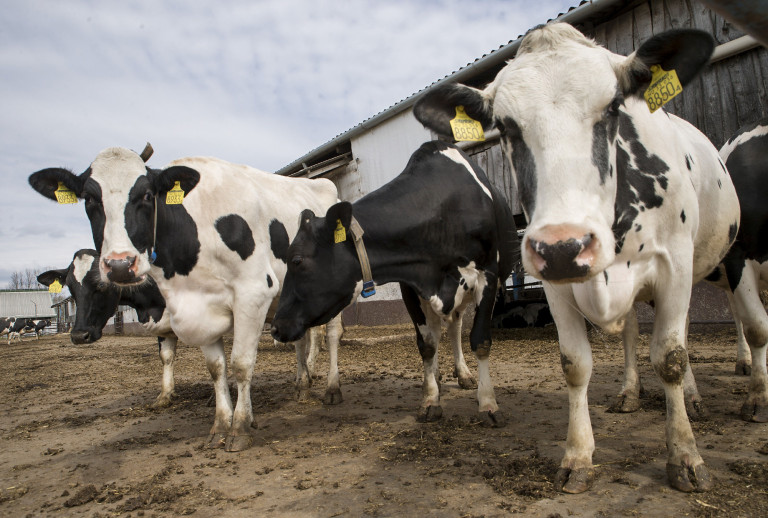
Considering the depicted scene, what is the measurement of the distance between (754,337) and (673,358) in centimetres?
141

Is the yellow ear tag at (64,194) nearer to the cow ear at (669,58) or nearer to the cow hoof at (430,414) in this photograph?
the cow hoof at (430,414)

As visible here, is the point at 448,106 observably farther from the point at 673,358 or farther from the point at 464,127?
the point at 673,358

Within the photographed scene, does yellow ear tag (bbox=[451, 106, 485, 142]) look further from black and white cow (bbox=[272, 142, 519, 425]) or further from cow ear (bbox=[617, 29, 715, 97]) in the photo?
black and white cow (bbox=[272, 142, 519, 425])

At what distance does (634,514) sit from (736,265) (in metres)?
2.27

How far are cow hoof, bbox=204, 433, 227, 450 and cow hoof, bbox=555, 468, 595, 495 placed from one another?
8.41 feet

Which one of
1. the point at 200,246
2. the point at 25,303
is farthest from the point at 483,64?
the point at 25,303

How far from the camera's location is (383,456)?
3.40 m

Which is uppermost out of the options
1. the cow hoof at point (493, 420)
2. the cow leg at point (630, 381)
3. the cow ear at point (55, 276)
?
the cow ear at point (55, 276)

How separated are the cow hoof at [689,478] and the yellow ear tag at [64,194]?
4918 mm

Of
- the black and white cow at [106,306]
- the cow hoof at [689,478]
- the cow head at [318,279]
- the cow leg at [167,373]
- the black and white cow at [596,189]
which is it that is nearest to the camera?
the black and white cow at [596,189]

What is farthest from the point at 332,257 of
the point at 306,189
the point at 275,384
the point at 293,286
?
the point at 275,384

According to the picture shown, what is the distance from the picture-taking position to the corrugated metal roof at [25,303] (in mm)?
64688

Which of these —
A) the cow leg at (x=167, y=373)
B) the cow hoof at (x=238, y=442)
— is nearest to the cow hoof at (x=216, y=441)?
the cow hoof at (x=238, y=442)

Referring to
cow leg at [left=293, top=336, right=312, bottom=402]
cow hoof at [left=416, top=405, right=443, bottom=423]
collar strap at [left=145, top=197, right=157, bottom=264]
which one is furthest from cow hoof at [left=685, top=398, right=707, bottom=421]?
collar strap at [left=145, top=197, right=157, bottom=264]
